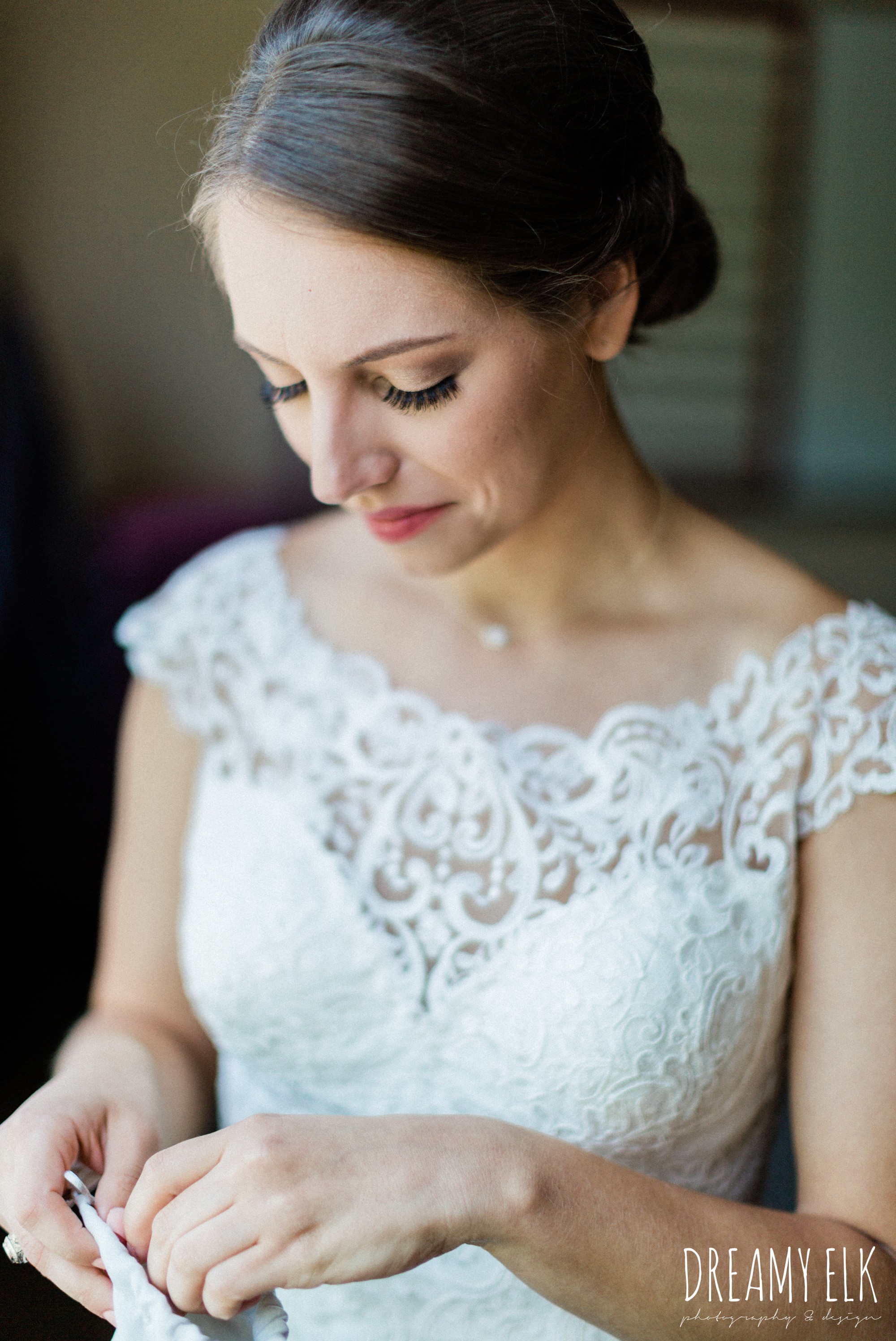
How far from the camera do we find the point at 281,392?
925 millimetres

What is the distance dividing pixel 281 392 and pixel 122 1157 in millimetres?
615

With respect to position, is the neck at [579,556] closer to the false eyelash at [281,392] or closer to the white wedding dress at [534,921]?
the white wedding dress at [534,921]

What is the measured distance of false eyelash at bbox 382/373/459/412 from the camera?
87cm

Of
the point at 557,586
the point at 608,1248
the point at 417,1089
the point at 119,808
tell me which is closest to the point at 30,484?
the point at 119,808

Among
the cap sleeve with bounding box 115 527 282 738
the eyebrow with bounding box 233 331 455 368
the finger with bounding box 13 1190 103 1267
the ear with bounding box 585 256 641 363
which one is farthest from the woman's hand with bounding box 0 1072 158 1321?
the ear with bounding box 585 256 641 363

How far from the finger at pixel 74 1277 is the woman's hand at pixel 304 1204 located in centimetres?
5

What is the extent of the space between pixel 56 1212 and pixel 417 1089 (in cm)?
35

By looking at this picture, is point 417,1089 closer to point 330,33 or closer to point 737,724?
point 737,724

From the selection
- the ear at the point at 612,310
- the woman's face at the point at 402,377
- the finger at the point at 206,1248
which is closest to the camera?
the finger at the point at 206,1248

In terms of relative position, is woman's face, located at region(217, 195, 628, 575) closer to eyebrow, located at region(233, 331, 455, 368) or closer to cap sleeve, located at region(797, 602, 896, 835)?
eyebrow, located at region(233, 331, 455, 368)

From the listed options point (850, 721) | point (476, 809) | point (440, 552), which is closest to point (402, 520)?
point (440, 552)

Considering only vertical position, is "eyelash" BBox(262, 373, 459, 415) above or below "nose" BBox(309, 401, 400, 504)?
above

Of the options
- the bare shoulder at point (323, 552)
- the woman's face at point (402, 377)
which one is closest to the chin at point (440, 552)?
the woman's face at point (402, 377)

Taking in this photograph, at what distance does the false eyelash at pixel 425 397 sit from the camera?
2.86 ft
